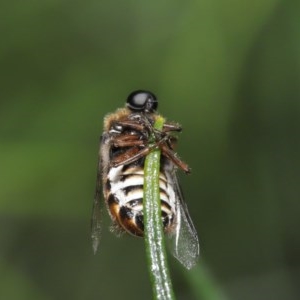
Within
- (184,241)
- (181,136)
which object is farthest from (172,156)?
(181,136)

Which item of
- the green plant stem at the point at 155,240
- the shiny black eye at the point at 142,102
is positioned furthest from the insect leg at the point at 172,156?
the green plant stem at the point at 155,240

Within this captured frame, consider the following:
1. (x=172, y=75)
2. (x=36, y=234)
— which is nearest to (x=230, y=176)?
(x=172, y=75)

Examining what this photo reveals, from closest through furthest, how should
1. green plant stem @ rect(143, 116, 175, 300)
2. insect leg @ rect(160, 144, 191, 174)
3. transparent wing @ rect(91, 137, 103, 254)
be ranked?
Result: green plant stem @ rect(143, 116, 175, 300) → insect leg @ rect(160, 144, 191, 174) → transparent wing @ rect(91, 137, 103, 254)

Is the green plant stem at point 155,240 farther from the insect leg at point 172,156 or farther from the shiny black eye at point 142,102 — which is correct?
the shiny black eye at point 142,102

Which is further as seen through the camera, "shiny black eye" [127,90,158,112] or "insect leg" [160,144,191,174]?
"shiny black eye" [127,90,158,112]

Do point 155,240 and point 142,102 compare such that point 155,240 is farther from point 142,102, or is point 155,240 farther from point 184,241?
point 142,102

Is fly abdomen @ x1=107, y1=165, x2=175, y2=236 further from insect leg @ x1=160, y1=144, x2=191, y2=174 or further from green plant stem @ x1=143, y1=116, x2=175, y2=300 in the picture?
green plant stem @ x1=143, y1=116, x2=175, y2=300

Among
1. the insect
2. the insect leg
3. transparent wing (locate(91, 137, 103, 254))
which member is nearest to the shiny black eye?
the insect
